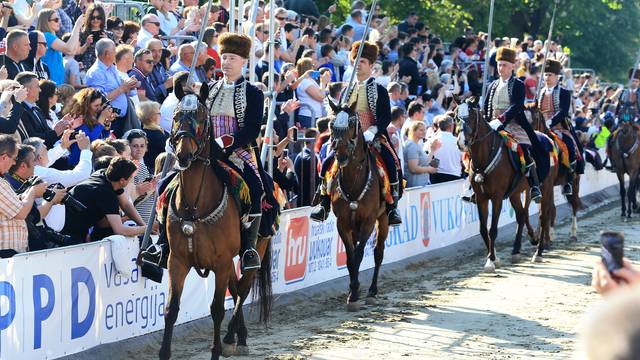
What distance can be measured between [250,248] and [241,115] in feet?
3.96

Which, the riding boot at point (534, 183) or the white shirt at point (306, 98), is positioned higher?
the white shirt at point (306, 98)

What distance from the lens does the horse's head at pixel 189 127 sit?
8.65 metres

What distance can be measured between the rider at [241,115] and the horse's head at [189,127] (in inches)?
26.3

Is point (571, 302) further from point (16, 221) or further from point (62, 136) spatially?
point (16, 221)

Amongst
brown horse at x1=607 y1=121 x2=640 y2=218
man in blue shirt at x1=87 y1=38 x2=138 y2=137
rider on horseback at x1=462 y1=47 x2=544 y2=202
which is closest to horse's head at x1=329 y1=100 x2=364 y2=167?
man in blue shirt at x1=87 y1=38 x2=138 y2=137

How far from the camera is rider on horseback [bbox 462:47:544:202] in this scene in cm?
1630

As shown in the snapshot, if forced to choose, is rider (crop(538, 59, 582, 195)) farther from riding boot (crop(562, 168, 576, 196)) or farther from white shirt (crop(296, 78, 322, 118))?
white shirt (crop(296, 78, 322, 118))

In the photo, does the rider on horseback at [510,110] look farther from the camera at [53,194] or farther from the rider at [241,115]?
the camera at [53,194]

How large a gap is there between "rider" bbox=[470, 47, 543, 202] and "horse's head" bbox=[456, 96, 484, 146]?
72 cm

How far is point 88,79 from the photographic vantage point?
13250 millimetres

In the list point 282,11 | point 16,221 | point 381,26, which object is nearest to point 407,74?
point 381,26

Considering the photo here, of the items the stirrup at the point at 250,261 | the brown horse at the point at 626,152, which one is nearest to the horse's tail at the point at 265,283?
the stirrup at the point at 250,261

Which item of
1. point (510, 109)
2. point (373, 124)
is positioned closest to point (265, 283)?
point (373, 124)

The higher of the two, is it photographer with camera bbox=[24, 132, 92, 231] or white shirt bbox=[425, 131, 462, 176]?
photographer with camera bbox=[24, 132, 92, 231]
